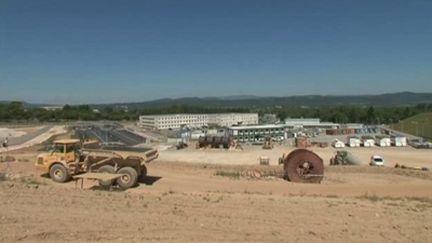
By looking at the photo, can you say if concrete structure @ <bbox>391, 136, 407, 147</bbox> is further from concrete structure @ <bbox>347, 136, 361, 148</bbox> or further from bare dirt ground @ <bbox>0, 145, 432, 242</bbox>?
bare dirt ground @ <bbox>0, 145, 432, 242</bbox>

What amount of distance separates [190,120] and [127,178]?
5628 inches

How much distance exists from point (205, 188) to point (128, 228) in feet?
29.0

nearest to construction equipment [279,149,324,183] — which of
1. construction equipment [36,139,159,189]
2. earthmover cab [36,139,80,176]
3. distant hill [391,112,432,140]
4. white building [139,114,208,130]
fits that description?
construction equipment [36,139,159,189]

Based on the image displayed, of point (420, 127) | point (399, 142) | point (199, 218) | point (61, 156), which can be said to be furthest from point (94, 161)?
point (420, 127)

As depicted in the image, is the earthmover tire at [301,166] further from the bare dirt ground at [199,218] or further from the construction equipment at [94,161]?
the bare dirt ground at [199,218]

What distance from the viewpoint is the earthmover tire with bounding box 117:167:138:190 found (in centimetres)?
1708

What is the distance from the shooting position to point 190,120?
160 m

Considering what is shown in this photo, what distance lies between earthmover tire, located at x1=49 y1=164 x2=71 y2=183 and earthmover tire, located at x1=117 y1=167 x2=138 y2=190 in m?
2.59

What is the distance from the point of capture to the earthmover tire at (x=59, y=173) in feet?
59.5

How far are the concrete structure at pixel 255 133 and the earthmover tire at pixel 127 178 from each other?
220 ft

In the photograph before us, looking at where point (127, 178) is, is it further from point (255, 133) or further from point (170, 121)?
point (170, 121)

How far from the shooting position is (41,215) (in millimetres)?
10000

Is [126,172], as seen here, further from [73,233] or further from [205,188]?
[73,233]

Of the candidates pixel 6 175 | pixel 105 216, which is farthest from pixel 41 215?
pixel 6 175
